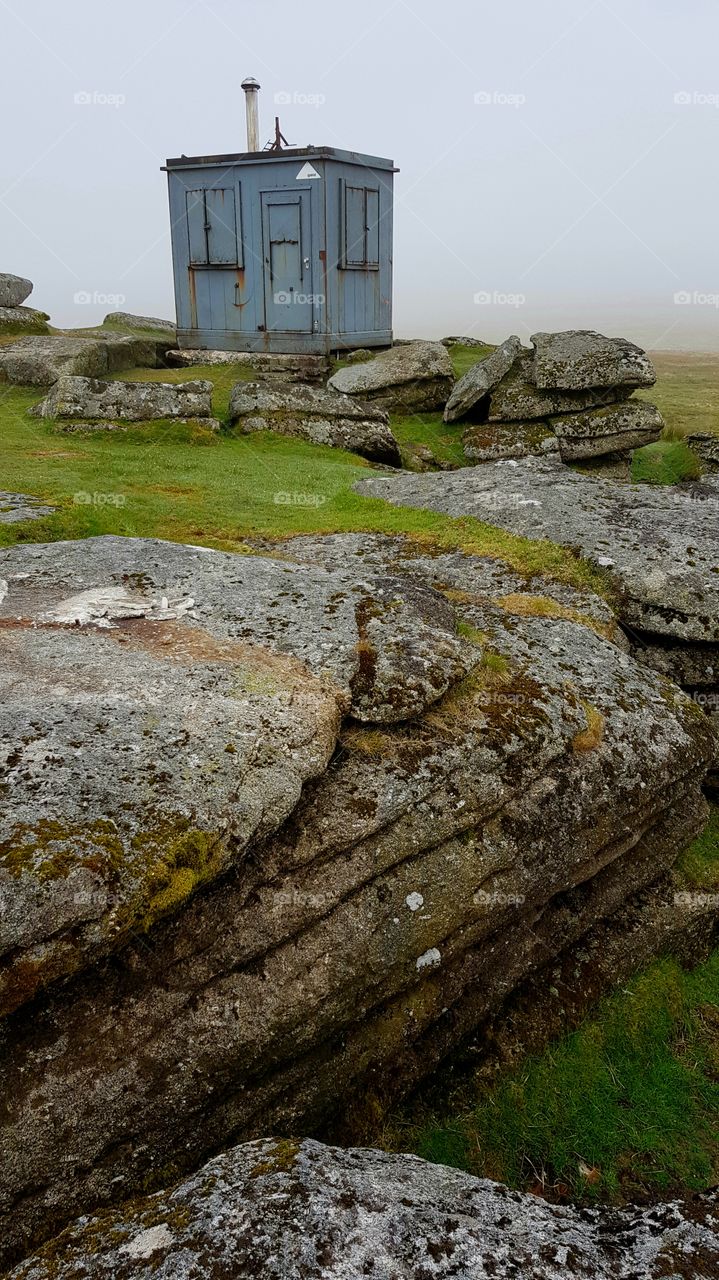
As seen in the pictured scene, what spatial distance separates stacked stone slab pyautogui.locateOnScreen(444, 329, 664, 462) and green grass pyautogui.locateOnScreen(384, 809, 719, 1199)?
17.2 m

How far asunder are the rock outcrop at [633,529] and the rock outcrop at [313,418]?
198 inches

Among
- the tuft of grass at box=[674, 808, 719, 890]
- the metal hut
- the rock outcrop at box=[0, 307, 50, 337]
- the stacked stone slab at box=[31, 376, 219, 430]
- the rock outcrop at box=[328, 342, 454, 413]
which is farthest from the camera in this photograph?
the rock outcrop at box=[0, 307, 50, 337]

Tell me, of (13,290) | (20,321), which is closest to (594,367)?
(20,321)

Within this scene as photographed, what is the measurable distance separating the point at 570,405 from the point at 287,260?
36.2ft

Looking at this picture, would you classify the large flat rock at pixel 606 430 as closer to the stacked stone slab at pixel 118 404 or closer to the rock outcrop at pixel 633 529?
the rock outcrop at pixel 633 529

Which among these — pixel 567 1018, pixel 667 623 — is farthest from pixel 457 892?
pixel 667 623

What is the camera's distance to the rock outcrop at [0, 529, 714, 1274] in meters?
4.52

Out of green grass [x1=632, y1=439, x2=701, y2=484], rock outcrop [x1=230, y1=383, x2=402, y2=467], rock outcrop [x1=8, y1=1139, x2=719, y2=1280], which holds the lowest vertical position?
rock outcrop [x1=8, y1=1139, x2=719, y2=1280]

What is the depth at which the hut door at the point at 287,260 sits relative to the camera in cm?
2630

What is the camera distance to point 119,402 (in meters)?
19.0

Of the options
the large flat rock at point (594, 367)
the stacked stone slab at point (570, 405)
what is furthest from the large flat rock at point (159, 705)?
the large flat rock at point (594, 367)

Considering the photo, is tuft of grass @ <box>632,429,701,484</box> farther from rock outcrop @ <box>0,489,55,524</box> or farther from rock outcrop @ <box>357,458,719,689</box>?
rock outcrop @ <box>0,489,55,524</box>

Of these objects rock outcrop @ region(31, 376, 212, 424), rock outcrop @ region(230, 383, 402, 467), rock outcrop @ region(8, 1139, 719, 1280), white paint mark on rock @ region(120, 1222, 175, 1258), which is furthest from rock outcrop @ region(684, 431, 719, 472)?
white paint mark on rock @ region(120, 1222, 175, 1258)

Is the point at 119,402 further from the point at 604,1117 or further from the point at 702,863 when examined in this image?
the point at 604,1117
